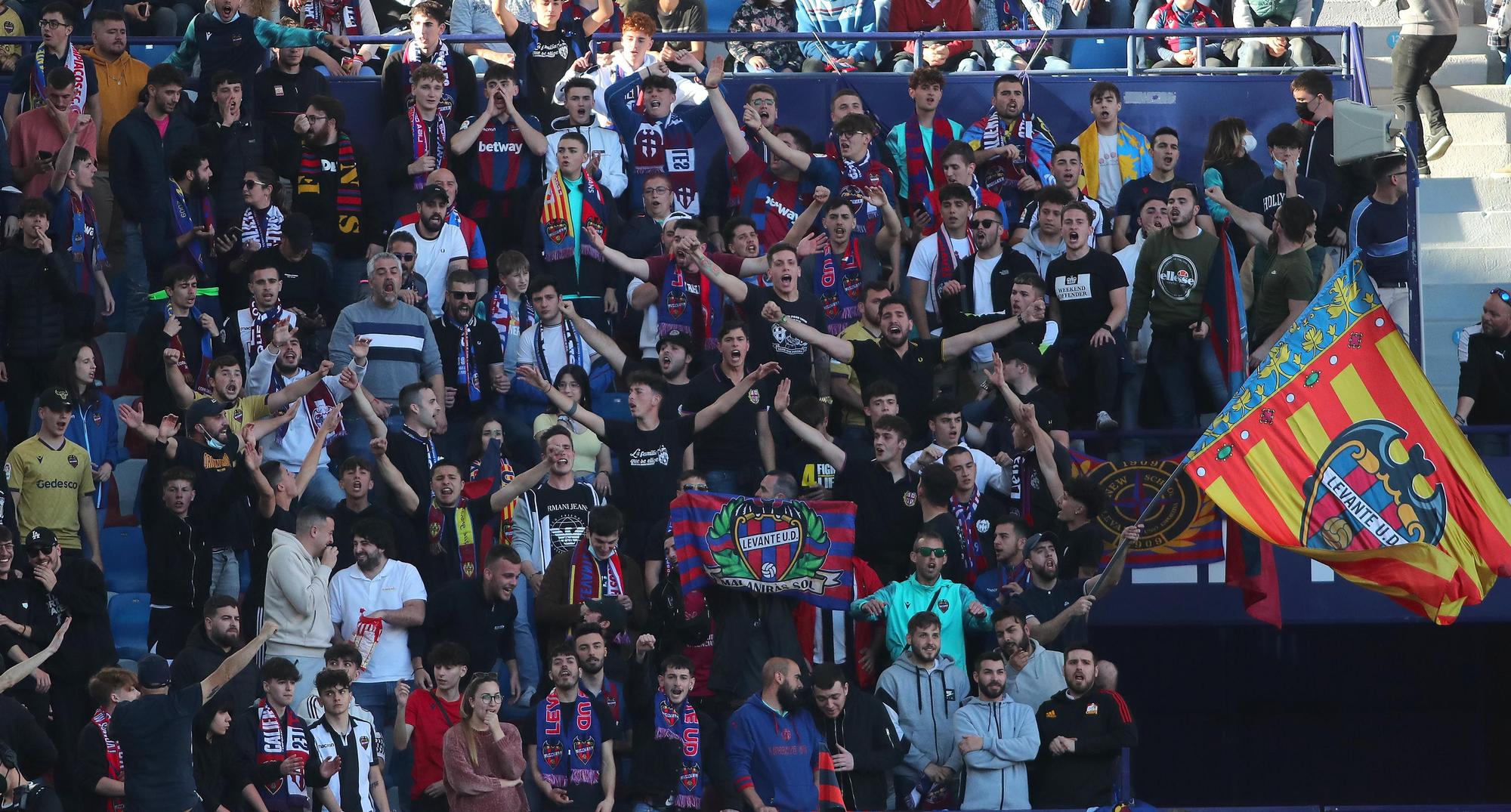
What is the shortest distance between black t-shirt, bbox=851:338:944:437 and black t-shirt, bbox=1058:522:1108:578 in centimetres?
151

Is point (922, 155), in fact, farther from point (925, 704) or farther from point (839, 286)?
point (925, 704)

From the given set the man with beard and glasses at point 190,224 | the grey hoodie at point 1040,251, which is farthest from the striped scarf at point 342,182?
the grey hoodie at point 1040,251

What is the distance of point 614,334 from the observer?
55.9ft

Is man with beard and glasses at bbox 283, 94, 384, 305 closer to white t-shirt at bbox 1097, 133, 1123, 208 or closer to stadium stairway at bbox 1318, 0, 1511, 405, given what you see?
white t-shirt at bbox 1097, 133, 1123, 208

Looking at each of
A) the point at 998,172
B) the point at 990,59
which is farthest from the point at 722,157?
the point at 990,59

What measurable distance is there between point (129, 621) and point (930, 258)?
617 cm

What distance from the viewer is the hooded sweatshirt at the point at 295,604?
13.7 metres

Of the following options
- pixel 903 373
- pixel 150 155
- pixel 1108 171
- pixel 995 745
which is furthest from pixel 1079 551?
pixel 150 155

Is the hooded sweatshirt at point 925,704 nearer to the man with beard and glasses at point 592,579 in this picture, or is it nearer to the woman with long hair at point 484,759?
the man with beard and glasses at point 592,579

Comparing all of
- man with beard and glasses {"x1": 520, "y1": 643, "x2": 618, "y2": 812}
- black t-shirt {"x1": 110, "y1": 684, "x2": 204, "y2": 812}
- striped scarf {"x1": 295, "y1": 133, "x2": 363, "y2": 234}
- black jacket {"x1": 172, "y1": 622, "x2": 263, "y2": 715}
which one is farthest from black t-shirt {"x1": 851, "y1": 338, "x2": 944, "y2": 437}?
black t-shirt {"x1": 110, "y1": 684, "x2": 204, "y2": 812}

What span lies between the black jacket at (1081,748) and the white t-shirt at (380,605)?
3828mm

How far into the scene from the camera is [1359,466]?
13.0 m

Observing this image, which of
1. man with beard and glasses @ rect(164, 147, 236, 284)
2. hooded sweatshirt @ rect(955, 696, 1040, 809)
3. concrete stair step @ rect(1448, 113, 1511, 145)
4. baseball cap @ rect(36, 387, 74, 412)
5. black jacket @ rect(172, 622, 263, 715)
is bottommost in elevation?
hooded sweatshirt @ rect(955, 696, 1040, 809)

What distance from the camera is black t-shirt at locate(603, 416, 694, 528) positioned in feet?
48.9
